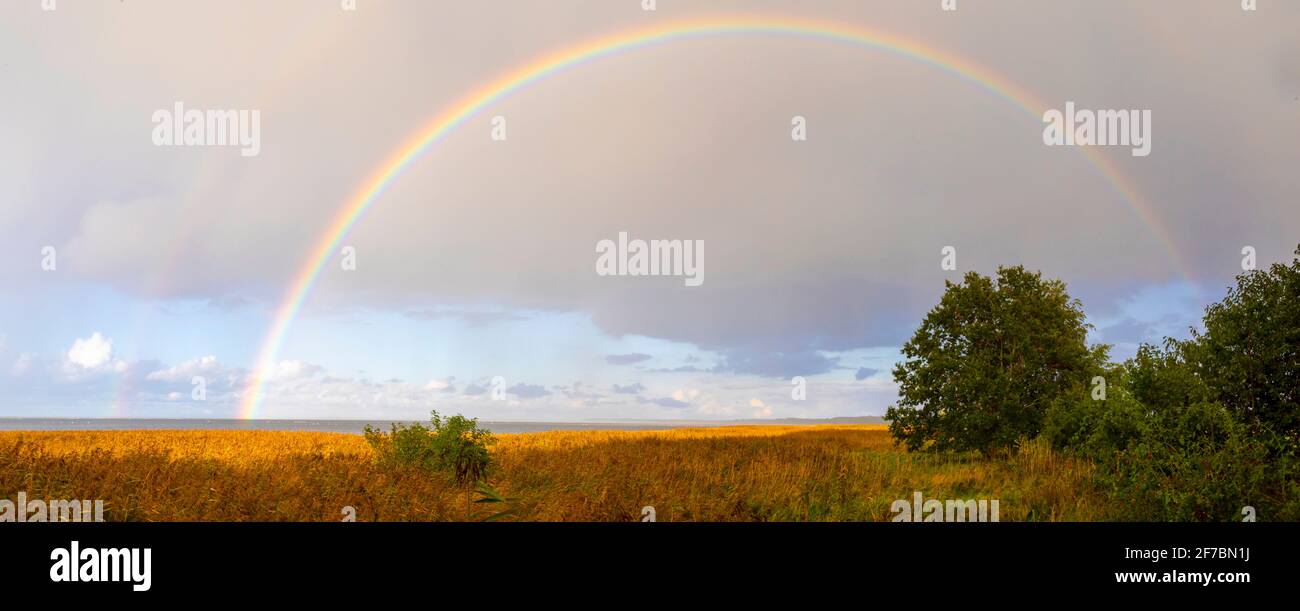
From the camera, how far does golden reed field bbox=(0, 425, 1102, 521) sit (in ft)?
45.6

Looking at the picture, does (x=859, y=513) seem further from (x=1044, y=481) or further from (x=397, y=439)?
(x=397, y=439)

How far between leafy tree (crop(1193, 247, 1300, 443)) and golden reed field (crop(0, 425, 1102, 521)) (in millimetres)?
3805

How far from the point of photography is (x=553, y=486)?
18.0 metres

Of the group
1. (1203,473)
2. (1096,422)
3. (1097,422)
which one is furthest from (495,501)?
(1096,422)

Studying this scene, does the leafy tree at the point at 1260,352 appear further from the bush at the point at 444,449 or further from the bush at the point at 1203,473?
the bush at the point at 444,449

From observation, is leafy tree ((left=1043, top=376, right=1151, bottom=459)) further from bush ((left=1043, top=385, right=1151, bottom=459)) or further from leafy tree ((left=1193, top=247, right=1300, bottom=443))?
leafy tree ((left=1193, top=247, right=1300, bottom=443))

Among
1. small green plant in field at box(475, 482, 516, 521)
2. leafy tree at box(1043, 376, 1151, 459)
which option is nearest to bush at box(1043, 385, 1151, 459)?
leafy tree at box(1043, 376, 1151, 459)

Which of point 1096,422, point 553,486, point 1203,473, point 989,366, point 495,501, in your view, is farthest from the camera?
point 989,366

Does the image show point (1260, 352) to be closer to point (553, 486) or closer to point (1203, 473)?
point (1203, 473)

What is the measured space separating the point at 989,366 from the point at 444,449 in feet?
61.4

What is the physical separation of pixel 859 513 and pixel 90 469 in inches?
630

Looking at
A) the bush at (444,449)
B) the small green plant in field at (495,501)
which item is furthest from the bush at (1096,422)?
the bush at (444,449)

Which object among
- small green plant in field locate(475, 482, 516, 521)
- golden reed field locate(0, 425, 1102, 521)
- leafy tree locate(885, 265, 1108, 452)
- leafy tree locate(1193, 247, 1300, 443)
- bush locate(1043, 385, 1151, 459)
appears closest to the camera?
golden reed field locate(0, 425, 1102, 521)

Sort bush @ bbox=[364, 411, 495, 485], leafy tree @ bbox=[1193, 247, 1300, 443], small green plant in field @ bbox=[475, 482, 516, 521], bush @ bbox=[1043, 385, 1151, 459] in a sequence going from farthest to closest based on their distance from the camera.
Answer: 1. bush @ bbox=[364, 411, 495, 485]
2. bush @ bbox=[1043, 385, 1151, 459]
3. leafy tree @ bbox=[1193, 247, 1300, 443]
4. small green plant in field @ bbox=[475, 482, 516, 521]
